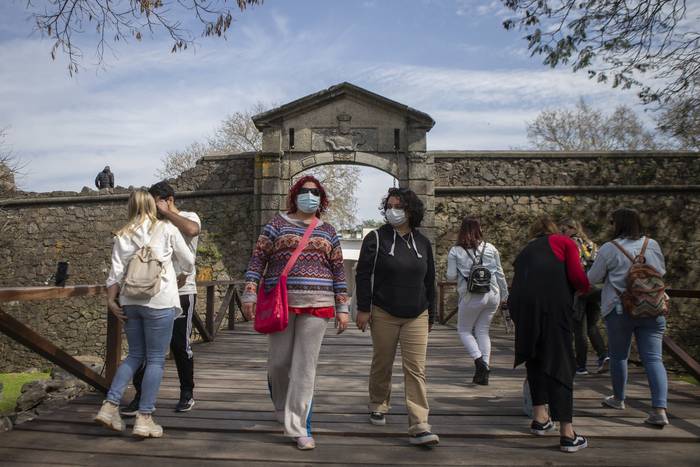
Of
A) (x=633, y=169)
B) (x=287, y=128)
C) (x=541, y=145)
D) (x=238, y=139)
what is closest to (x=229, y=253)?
(x=287, y=128)

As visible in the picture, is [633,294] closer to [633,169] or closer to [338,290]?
[338,290]

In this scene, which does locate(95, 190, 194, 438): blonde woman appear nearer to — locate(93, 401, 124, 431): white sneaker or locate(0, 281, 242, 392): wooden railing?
locate(93, 401, 124, 431): white sneaker

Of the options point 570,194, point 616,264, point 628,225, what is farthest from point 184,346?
point 570,194

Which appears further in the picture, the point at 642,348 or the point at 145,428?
the point at 642,348

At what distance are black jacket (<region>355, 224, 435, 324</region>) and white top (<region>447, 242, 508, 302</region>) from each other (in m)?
1.42

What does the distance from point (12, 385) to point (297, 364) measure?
10.7 m

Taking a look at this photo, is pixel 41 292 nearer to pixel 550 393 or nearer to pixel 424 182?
pixel 550 393

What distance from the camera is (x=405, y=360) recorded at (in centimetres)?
321

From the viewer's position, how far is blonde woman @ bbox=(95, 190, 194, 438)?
9.93 ft

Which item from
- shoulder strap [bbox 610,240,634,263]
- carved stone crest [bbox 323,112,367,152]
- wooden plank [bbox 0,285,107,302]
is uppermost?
carved stone crest [bbox 323,112,367,152]

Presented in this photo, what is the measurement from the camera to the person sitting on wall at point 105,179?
15586 millimetres

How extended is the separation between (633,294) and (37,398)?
6609mm

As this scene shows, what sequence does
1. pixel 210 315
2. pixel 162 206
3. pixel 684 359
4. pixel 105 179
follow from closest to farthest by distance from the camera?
pixel 162 206 < pixel 684 359 < pixel 210 315 < pixel 105 179

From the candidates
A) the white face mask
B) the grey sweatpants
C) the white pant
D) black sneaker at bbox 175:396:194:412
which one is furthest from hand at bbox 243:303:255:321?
the white pant
